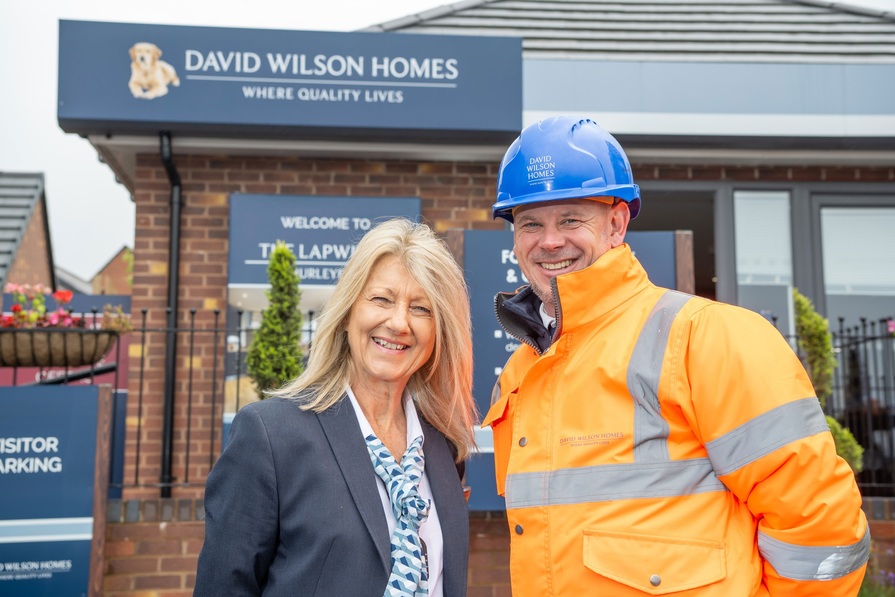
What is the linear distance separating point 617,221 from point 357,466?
109cm

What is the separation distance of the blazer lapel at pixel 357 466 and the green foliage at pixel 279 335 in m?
2.82

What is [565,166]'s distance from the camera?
2.31 m

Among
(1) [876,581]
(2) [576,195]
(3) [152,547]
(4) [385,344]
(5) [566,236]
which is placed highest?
(2) [576,195]

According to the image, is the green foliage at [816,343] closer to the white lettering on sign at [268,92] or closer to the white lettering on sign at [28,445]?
the white lettering on sign at [268,92]

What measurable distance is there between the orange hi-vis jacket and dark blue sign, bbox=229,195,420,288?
4004 mm

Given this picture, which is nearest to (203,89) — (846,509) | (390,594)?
(390,594)

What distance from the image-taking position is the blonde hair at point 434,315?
2.35 m

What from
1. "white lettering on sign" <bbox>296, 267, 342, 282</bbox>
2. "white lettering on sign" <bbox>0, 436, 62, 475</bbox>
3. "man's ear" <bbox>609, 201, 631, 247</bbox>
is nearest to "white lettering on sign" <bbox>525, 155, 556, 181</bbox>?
"man's ear" <bbox>609, 201, 631, 247</bbox>

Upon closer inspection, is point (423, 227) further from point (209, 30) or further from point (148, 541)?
point (209, 30)

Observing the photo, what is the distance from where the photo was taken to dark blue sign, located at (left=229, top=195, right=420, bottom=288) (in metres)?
5.96

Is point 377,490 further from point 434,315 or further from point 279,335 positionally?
point 279,335

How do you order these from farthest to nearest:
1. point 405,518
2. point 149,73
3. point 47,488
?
point 149,73, point 47,488, point 405,518

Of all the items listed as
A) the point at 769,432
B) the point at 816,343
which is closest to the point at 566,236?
the point at 769,432

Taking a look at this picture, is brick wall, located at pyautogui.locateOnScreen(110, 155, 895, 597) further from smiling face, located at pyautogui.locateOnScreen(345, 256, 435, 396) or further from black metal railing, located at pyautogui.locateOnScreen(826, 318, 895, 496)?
smiling face, located at pyautogui.locateOnScreen(345, 256, 435, 396)
